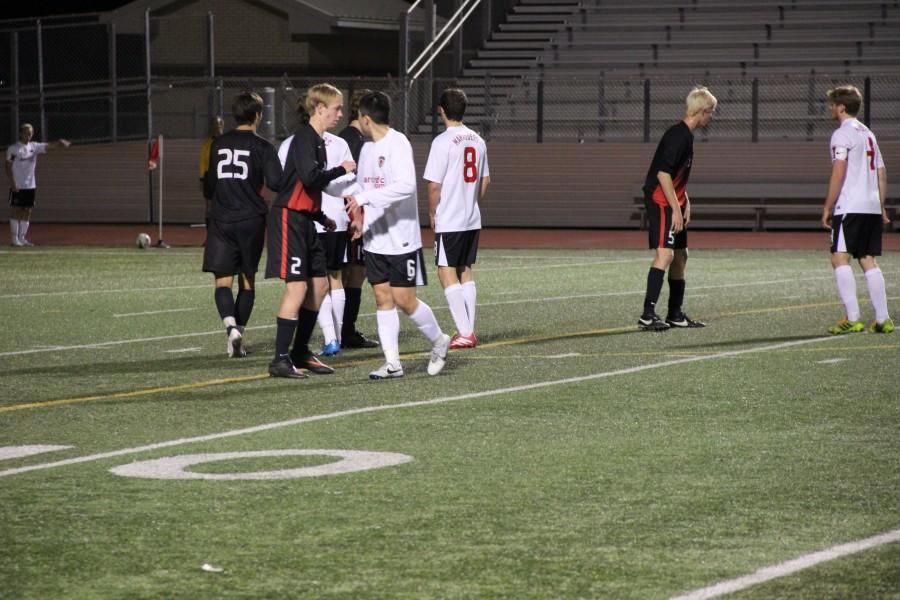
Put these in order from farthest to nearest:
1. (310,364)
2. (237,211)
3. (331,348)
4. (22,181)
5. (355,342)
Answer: (22,181)
(355,342)
(237,211)
(331,348)
(310,364)

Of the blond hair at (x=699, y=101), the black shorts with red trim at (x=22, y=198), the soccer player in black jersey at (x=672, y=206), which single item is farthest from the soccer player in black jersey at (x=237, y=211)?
the black shorts with red trim at (x=22, y=198)

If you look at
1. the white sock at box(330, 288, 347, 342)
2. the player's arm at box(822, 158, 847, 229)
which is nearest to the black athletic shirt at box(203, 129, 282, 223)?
the white sock at box(330, 288, 347, 342)

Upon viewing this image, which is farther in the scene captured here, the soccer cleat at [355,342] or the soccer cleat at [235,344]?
the soccer cleat at [355,342]

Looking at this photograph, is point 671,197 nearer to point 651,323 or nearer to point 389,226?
point 651,323

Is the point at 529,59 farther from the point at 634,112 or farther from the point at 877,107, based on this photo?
the point at 877,107

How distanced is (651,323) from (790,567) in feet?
26.2

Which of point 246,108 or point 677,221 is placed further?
point 677,221

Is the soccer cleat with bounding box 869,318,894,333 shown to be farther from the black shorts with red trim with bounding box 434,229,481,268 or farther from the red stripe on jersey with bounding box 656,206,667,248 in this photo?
the black shorts with red trim with bounding box 434,229,481,268

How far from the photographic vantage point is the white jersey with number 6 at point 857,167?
12656mm

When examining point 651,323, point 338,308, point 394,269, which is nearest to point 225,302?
point 338,308

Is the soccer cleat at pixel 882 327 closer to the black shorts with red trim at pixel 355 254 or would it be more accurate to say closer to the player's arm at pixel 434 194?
the player's arm at pixel 434 194

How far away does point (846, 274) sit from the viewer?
12.8m

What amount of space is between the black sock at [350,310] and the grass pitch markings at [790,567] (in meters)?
7.02

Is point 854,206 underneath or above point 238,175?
underneath
